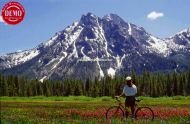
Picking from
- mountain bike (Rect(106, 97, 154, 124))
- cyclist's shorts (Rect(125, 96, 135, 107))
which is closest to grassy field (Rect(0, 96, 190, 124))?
mountain bike (Rect(106, 97, 154, 124))

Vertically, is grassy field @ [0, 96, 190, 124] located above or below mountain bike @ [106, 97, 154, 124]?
below

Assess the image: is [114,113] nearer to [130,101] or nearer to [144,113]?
[130,101]

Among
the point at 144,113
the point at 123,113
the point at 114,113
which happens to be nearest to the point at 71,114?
the point at 114,113

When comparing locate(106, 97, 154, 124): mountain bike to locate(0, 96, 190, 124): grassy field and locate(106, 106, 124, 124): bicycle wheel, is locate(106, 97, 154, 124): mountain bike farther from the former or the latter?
locate(0, 96, 190, 124): grassy field

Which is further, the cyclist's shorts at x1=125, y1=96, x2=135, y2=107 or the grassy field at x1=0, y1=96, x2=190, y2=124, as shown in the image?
the cyclist's shorts at x1=125, y1=96, x2=135, y2=107

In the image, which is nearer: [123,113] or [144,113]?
[123,113]

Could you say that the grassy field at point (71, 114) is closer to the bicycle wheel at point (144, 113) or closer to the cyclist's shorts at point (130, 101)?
the bicycle wheel at point (144, 113)

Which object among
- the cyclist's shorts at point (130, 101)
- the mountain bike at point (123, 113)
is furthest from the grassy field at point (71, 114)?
the cyclist's shorts at point (130, 101)

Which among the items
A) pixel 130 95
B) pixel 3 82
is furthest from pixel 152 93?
pixel 130 95

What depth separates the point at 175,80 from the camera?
19025 centimetres

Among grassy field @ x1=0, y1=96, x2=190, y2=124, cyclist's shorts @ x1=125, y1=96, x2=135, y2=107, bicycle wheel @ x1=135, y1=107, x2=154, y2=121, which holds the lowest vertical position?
grassy field @ x1=0, y1=96, x2=190, y2=124

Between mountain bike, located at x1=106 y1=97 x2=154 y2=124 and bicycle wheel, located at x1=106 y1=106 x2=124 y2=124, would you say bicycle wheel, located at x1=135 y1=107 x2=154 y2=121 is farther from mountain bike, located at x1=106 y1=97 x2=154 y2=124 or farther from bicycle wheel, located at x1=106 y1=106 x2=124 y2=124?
bicycle wheel, located at x1=106 y1=106 x2=124 y2=124

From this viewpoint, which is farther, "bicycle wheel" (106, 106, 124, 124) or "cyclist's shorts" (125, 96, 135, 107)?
"cyclist's shorts" (125, 96, 135, 107)

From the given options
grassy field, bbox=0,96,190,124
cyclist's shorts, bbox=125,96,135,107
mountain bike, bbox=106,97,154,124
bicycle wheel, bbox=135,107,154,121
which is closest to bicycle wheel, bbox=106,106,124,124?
mountain bike, bbox=106,97,154,124
